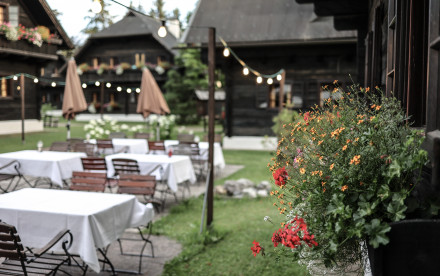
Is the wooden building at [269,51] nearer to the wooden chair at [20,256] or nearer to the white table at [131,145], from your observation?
the white table at [131,145]

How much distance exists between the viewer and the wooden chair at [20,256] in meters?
4.06

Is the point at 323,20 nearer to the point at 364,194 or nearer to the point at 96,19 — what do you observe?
the point at 96,19

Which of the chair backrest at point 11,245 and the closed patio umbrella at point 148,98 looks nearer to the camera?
the chair backrest at point 11,245

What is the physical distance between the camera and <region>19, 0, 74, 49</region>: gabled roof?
12.3 ft

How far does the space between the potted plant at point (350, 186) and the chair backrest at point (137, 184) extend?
5.09 metres

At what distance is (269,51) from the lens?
18484 mm

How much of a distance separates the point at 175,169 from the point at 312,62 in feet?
35.5

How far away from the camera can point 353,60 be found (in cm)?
1764

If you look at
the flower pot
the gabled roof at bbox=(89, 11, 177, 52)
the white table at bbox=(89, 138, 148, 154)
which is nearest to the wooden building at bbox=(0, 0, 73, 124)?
the flower pot

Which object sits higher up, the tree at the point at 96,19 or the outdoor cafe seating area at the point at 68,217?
the tree at the point at 96,19

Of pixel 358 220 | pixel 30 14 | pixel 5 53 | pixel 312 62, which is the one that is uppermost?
pixel 312 62

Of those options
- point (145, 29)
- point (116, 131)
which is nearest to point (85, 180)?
point (116, 131)

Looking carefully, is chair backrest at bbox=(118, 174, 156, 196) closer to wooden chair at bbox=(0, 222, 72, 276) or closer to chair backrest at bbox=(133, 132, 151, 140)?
wooden chair at bbox=(0, 222, 72, 276)

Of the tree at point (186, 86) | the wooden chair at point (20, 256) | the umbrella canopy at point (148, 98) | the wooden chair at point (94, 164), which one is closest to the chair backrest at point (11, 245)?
the wooden chair at point (20, 256)
